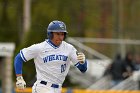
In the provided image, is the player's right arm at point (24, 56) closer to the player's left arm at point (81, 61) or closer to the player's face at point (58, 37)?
the player's face at point (58, 37)

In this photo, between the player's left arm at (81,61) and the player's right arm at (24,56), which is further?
the player's right arm at (24,56)

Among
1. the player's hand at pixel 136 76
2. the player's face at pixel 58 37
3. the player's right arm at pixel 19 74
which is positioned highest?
the player's face at pixel 58 37

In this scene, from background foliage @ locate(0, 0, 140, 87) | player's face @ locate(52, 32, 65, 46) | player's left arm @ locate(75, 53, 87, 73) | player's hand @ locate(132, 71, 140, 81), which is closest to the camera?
player's left arm @ locate(75, 53, 87, 73)

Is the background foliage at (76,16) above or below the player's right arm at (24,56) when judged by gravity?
below

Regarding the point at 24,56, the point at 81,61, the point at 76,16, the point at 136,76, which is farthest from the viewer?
the point at 76,16

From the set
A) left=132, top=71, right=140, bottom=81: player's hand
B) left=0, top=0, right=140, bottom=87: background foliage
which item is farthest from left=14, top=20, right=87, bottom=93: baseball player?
left=0, top=0, right=140, bottom=87: background foliage

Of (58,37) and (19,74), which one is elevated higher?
(58,37)

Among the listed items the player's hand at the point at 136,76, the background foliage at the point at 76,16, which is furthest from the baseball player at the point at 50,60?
the background foliage at the point at 76,16

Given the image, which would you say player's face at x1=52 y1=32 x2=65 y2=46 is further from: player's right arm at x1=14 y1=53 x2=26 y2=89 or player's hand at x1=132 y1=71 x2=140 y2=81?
player's hand at x1=132 y1=71 x2=140 y2=81

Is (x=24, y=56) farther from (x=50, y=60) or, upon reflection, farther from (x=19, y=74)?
(x=50, y=60)

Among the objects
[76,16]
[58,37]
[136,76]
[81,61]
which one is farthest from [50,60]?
[76,16]

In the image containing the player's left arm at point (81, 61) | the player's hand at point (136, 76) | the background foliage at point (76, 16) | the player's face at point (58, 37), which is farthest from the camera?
the background foliage at point (76, 16)

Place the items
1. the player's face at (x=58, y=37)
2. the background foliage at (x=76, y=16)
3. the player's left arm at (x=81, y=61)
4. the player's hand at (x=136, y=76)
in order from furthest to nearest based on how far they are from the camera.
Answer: the background foliage at (x=76, y=16), the player's hand at (x=136, y=76), the player's face at (x=58, y=37), the player's left arm at (x=81, y=61)

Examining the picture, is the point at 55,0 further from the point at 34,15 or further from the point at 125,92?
the point at 125,92
